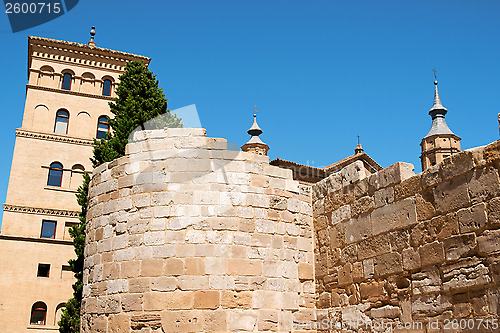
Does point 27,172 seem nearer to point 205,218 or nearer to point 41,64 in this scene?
point 41,64

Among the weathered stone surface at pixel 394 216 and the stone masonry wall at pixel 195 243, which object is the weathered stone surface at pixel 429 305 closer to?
the weathered stone surface at pixel 394 216

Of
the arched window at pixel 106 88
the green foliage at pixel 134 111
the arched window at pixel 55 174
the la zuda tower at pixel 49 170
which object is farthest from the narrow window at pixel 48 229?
the green foliage at pixel 134 111

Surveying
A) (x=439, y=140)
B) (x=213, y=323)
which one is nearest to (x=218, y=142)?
(x=213, y=323)

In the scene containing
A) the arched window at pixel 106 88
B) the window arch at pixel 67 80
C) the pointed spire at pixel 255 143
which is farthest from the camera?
the pointed spire at pixel 255 143

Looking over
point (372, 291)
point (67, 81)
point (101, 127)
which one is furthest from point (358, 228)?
point (67, 81)

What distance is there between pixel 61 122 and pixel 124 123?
53.1 feet

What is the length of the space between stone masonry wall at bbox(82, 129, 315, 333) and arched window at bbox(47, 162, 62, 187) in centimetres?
2346

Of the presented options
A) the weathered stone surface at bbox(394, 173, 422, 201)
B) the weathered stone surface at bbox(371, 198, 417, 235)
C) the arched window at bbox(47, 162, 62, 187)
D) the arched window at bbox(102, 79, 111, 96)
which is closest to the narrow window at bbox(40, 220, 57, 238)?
the arched window at bbox(47, 162, 62, 187)

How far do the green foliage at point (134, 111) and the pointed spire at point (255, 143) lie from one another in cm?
2527

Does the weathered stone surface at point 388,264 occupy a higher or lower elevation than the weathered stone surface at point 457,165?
lower

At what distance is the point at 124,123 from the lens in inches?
685

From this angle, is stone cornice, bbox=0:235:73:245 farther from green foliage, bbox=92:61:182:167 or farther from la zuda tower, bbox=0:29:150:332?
green foliage, bbox=92:61:182:167

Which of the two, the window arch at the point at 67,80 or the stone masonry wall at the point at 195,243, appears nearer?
the stone masonry wall at the point at 195,243

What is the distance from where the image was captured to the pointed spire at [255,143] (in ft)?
148
